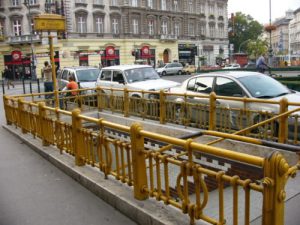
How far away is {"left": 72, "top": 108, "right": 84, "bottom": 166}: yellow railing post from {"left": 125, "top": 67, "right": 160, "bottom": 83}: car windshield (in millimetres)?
7208

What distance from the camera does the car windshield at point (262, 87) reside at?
8422 mm

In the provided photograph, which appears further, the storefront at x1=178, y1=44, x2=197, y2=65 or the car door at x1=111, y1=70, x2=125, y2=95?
the storefront at x1=178, y1=44, x2=197, y2=65

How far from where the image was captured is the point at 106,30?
1912 inches

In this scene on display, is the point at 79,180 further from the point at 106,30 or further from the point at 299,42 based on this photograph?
the point at 299,42

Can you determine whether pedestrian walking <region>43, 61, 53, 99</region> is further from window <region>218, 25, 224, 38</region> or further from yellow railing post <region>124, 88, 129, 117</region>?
window <region>218, 25, 224, 38</region>

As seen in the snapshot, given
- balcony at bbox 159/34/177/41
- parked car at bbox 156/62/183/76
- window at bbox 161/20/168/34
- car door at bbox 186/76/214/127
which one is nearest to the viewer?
car door at bbox 186/76/214/127

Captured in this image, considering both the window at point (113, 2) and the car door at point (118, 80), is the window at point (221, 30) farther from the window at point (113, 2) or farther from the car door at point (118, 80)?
the car door at point (118, 80)

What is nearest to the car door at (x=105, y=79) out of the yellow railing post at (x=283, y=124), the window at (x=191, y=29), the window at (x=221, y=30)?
the yellow railing post at (x=283, y=124)

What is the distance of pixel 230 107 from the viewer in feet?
27.6

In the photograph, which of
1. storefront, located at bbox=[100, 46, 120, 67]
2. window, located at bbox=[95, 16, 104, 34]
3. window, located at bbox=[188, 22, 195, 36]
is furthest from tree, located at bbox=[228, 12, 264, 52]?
window, located at bbox=[95, 16, 104, 34]

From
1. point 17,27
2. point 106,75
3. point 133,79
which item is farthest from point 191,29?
point 133,79

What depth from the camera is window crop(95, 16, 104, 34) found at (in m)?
47.8

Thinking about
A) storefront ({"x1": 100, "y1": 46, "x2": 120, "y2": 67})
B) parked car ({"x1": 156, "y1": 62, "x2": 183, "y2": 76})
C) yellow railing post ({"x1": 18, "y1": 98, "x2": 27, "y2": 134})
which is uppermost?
storefront ({"x1": 100, "y1": 46, "x2": 120, "y2": 67})

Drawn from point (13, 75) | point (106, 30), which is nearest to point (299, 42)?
point (106, 30)
